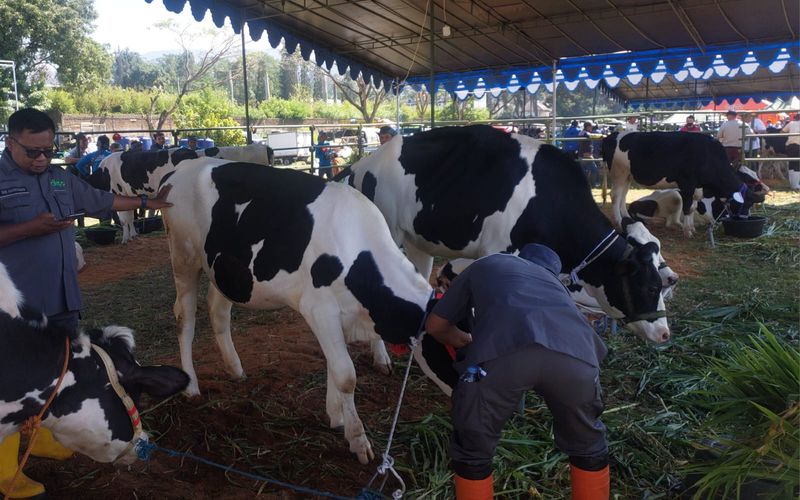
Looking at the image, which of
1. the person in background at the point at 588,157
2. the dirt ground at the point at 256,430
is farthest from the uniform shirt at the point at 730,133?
the dirt ground at the point at 256,430

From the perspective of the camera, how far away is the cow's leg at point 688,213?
33.9 feet

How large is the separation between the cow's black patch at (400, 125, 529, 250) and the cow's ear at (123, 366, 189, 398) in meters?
2.79

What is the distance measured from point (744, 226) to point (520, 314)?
8.51 meters

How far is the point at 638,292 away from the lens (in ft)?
14.7

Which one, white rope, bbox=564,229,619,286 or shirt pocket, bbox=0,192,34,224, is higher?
shirt pocket, bbox=0,192,34,224

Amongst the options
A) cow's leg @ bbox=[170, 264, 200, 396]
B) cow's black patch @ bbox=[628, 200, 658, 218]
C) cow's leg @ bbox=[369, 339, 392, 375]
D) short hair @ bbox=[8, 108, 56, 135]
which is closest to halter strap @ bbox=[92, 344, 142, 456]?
short hair @ bbox=[8, 108, 56, 135]

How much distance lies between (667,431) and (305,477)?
2.13m

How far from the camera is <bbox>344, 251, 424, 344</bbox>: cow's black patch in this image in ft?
11.4

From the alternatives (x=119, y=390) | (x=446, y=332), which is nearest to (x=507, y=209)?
(x=446, y=332)

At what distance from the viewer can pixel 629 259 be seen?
438cm

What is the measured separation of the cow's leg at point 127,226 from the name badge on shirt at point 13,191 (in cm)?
836

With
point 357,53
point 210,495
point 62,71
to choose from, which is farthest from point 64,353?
point 62,71

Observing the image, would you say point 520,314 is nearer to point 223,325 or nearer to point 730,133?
point 223,325

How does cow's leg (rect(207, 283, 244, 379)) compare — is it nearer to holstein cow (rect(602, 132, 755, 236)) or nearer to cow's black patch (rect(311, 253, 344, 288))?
cow's black patch (rect(311, 253, 344, 288))
